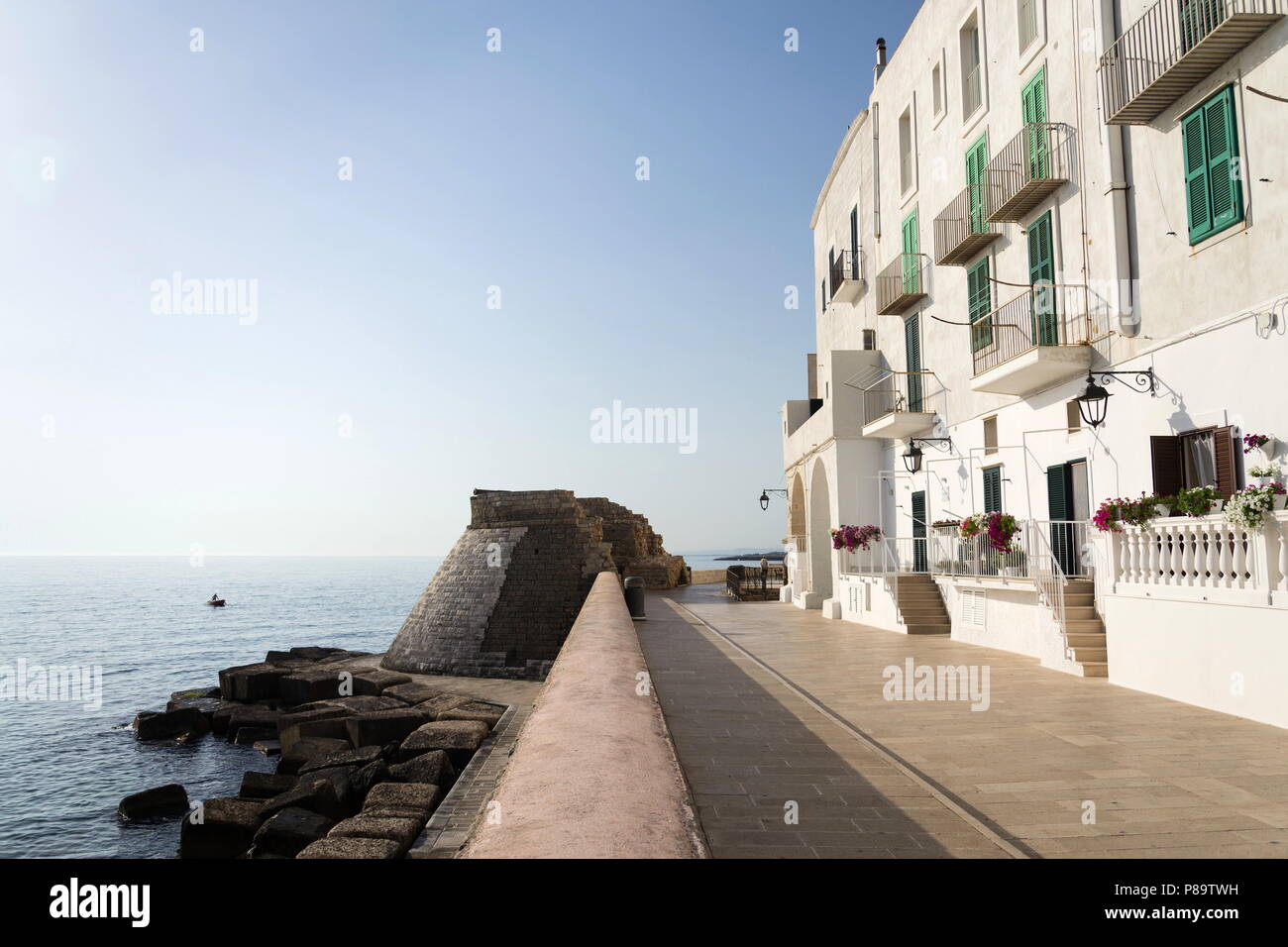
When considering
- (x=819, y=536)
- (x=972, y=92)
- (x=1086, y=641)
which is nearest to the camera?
(x=1086, y=641)

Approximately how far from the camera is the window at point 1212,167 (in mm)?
9883

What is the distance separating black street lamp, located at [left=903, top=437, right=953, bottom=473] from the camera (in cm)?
1842

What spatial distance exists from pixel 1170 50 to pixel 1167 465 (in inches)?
208

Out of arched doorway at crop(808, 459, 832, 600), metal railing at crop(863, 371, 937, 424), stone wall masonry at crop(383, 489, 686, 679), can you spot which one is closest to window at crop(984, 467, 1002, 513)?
metal railing at crop(863, 371, 937, 424)

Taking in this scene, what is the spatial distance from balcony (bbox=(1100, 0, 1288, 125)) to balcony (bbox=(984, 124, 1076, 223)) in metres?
1.48

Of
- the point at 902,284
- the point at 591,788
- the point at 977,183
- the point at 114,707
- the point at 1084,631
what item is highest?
the point at 977,183

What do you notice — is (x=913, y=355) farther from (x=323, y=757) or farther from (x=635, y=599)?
(x=323, y=757)

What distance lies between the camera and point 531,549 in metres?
29.4

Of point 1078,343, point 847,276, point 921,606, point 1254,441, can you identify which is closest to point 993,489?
point 921,606

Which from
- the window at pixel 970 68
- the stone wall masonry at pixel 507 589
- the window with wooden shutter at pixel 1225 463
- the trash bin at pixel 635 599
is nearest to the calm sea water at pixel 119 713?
the stone wall masonry at pixel 507 589

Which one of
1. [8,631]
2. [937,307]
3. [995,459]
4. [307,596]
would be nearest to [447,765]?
[995,459]

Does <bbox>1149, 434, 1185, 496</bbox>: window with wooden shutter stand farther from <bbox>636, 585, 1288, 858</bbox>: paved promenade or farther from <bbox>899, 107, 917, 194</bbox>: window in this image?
<bbox>899, 107, 917, 194</bbox>: window

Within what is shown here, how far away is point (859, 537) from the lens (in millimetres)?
20891

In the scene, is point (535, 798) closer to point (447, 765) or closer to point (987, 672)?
point (987, 672)
